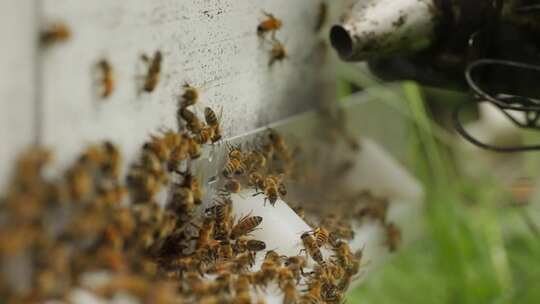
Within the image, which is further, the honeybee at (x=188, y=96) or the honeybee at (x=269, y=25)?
the honeybee at (x=269, y=25)

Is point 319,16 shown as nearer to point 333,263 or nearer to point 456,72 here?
point 456,72

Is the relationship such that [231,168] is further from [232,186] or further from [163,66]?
[163,66]

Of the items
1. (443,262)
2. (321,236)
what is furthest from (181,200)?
(443,262)

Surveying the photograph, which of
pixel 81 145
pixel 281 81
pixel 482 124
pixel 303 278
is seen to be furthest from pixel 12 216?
pixel 482 124

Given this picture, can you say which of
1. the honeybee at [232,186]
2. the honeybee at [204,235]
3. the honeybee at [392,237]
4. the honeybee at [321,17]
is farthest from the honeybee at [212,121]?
the honeybee at [392,237]

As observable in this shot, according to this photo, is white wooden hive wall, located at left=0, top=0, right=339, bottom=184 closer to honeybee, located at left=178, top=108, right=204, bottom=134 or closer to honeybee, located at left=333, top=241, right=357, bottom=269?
honeybee, located at left=178, top=108, right=204, bottom=134

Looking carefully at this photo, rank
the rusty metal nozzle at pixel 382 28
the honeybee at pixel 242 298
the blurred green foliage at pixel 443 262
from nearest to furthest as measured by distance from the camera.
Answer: the honeybee at pixel 242 298 → the rusty metal nozzle at pixel 382 28 → the blurred green foliage at pixel 443 262

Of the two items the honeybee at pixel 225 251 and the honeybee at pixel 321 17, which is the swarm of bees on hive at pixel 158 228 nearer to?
the honeybee at pixel 225 251
